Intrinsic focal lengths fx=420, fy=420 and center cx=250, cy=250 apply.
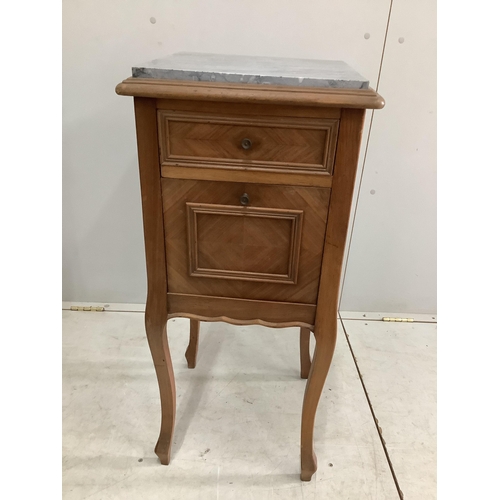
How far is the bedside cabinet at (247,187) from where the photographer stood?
0.77 meters

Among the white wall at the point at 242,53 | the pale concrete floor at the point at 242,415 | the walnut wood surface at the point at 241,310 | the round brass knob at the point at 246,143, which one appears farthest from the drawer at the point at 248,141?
the pale concrete floor at the point at 242,415

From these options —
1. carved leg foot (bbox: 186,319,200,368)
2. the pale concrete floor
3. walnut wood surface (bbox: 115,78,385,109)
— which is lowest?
the pale concrete floor

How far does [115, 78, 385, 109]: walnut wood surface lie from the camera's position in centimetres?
74

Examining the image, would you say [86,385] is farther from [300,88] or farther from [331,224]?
[300,88]

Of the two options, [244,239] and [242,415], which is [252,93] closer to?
[244,239]

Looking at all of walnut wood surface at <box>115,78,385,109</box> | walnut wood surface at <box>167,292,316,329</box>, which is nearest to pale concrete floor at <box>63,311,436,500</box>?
walnut wood surface at <box>167,292,316,329</box>

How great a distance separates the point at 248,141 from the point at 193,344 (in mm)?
836

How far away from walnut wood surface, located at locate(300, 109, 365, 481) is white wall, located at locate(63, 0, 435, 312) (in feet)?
2.27

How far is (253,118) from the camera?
0.79 m

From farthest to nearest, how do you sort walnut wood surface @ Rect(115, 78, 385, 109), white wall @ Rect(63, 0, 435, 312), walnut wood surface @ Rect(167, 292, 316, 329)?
white wall @ Rect(63, 0, 435, 312)
walnut wood surface @ Rect(167, 292, 316, 329)
walnut wood surface @ Rect(115, 78, 385, 109)

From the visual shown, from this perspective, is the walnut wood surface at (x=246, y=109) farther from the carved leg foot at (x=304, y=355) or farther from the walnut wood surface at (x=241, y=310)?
the carved leg foot at (x=304, y=355)

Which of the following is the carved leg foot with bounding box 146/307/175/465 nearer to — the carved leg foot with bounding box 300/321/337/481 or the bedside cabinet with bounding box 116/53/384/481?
the bedside cabinet with bounding box 116/53/384/481

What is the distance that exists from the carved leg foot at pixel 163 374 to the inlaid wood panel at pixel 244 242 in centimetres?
16

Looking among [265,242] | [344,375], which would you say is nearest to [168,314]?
[265,242]
